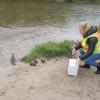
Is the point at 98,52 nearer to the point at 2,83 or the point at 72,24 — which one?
the point at 2,83

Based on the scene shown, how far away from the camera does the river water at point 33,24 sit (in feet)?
34.3

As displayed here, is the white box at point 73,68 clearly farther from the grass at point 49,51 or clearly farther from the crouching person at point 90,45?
the grass at point 49,51

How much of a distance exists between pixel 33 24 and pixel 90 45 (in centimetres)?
742

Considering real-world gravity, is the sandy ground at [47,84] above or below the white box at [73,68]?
below

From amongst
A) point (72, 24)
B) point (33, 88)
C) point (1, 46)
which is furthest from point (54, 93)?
point (72, 24)

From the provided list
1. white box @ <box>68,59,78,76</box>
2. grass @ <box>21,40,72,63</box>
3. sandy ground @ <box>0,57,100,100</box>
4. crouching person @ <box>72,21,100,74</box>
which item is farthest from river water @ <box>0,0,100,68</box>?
crouching person @ <box>72,21,100,74</box>

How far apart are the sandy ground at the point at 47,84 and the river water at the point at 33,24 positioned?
3.50ft

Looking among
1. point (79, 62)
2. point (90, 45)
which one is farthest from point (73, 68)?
point (90, 45)

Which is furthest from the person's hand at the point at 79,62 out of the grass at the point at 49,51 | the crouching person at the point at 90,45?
the grass at the point at 49,51

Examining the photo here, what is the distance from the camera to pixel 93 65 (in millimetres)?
7496

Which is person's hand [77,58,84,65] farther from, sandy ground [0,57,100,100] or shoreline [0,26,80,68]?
shoreline [0,26,80,68]

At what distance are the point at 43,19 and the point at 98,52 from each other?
8407 millimetres

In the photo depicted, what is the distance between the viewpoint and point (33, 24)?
14312 mm

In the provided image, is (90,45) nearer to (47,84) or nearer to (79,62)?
(79,62)
